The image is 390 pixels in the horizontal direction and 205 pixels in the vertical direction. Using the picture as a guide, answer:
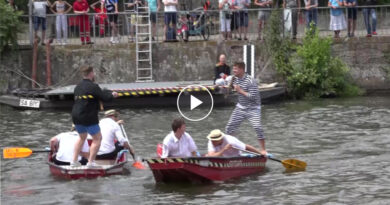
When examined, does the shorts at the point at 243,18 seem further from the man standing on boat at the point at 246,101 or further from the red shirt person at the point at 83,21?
the man standing on boat at the point at 246,101

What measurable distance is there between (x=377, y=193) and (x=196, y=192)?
2982mm

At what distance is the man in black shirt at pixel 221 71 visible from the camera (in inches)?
1023

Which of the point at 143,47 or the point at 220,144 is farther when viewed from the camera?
the point at 143,47

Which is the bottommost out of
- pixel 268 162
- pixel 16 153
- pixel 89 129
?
pixel 268 162

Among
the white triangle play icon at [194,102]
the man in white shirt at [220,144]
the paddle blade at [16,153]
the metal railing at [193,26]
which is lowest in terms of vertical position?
the paddle blade at [16,153]

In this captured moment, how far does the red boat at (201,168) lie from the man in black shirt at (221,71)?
8809 millimetres

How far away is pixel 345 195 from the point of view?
15.5 meters

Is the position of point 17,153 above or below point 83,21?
below

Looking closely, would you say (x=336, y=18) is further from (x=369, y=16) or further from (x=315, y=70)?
(x=315, y=70)

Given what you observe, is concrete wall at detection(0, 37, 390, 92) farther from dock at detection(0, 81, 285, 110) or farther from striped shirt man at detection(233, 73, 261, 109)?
striped shirt man at detection(233, 73, 261, 109)

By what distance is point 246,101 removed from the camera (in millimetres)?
18422
